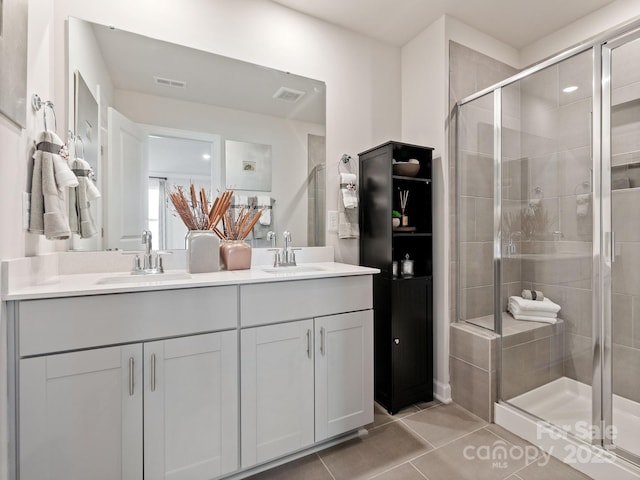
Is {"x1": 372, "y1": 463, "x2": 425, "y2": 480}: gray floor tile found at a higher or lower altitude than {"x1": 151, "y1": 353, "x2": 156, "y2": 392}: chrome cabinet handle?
lower

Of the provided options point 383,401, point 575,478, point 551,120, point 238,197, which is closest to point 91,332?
point 238,197

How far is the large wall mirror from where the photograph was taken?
61.9 inches

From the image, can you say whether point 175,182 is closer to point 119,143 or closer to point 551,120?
point 119,143

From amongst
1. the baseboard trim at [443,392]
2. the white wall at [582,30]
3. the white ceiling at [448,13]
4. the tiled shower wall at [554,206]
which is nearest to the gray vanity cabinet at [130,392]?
the baseboard trim at [443,392]

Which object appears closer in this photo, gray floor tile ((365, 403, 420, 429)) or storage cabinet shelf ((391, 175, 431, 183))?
gray floor tile ((365, 403, 420, 429))

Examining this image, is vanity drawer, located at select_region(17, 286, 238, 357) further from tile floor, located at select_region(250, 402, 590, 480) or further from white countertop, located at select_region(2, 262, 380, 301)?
tile floor, located at select_region(250, 402, 590, 480)

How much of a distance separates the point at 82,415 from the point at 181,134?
1.39 meters

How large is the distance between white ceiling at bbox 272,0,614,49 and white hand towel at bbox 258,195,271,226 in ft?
4.22

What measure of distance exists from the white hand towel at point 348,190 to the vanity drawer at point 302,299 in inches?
24.1

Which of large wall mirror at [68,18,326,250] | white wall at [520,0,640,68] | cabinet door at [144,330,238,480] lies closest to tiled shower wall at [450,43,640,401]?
white wall at [520,0,640,68]

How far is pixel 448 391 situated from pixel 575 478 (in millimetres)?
749

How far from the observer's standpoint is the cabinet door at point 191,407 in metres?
1.22

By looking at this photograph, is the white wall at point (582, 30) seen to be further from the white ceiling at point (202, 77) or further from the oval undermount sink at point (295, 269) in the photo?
the oval undermount sink at point (295, 269)

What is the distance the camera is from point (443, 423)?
1872mm
